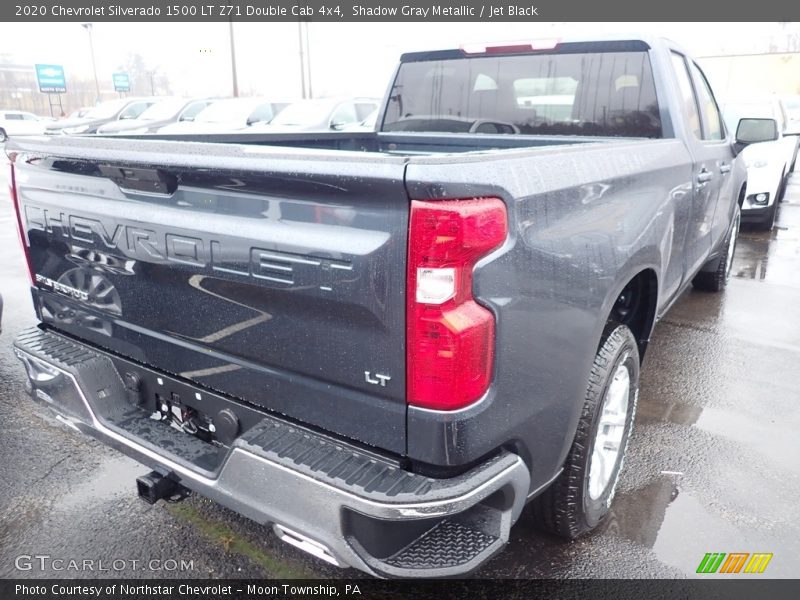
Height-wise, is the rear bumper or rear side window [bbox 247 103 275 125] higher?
rear side window [bbox 247 103 275 125]

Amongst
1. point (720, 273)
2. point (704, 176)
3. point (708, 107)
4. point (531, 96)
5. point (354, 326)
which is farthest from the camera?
point (720, 273)

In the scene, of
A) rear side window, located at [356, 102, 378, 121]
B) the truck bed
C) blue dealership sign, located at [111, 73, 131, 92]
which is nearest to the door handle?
the truck bed

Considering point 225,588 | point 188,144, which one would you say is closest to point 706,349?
point 225,588

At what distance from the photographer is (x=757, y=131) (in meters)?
4.30

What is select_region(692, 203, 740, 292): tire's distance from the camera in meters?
5.75

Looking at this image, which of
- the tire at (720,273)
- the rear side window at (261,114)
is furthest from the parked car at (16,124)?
the tire at (720,273)

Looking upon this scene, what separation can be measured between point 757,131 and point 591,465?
3.06m

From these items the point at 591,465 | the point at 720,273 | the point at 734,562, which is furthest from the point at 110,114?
the point at 734,562

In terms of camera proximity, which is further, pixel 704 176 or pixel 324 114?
pixel 324 114

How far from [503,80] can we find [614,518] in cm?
250

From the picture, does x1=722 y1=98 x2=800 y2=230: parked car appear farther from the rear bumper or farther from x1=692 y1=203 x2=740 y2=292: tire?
the rear bumper

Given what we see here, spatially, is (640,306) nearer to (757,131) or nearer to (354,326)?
(354,326)

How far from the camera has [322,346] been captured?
186 cm

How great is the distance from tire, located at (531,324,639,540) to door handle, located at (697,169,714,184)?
1319 millimetres
